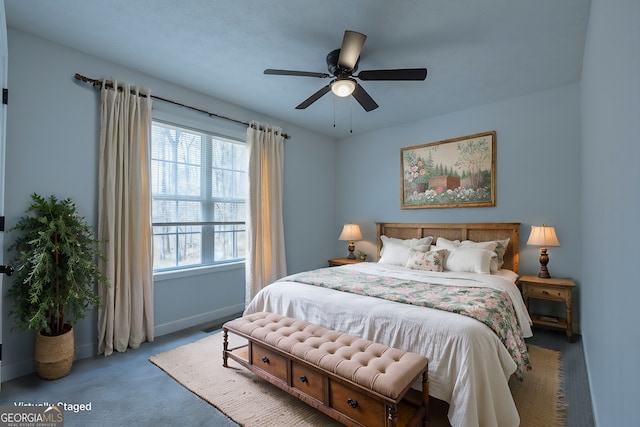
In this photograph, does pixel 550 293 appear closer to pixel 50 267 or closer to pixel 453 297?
pixel 453 297

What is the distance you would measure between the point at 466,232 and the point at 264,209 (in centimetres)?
276

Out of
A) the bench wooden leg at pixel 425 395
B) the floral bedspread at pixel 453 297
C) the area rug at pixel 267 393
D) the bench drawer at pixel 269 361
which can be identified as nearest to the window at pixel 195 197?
the area rug at pixel 267 393

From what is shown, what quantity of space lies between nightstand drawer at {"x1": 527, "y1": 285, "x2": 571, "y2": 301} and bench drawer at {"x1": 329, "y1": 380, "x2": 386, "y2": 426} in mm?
2653

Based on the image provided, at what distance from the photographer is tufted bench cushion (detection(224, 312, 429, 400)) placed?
158cm

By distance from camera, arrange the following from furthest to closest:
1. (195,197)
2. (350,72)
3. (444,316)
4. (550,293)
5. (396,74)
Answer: (195,197) → (550,293) → (350,72) → (396,74) → (444,316)

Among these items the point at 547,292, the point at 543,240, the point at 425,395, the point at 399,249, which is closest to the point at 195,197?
the point at 399,249

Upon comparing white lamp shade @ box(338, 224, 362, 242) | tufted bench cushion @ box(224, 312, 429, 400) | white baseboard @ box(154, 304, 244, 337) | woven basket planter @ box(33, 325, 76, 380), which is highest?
white lamp shade @ box(338, 224, 362, 242)

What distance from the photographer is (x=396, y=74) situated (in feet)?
7.80

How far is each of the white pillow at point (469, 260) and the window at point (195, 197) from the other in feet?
8.88

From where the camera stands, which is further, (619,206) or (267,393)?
(267,393)

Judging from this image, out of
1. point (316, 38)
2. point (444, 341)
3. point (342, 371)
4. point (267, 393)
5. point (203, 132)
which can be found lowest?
point (267, 393)

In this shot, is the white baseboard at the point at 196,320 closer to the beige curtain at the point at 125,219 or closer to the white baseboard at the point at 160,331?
the white baseboard at the point at 160,331

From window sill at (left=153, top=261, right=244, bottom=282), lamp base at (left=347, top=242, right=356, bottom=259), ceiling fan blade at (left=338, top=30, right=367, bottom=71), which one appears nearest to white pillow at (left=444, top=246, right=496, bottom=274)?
lamp base at (left=347, top=242, right=356, bottom=259)

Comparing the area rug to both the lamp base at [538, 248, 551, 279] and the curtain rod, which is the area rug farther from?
the curtain rod
